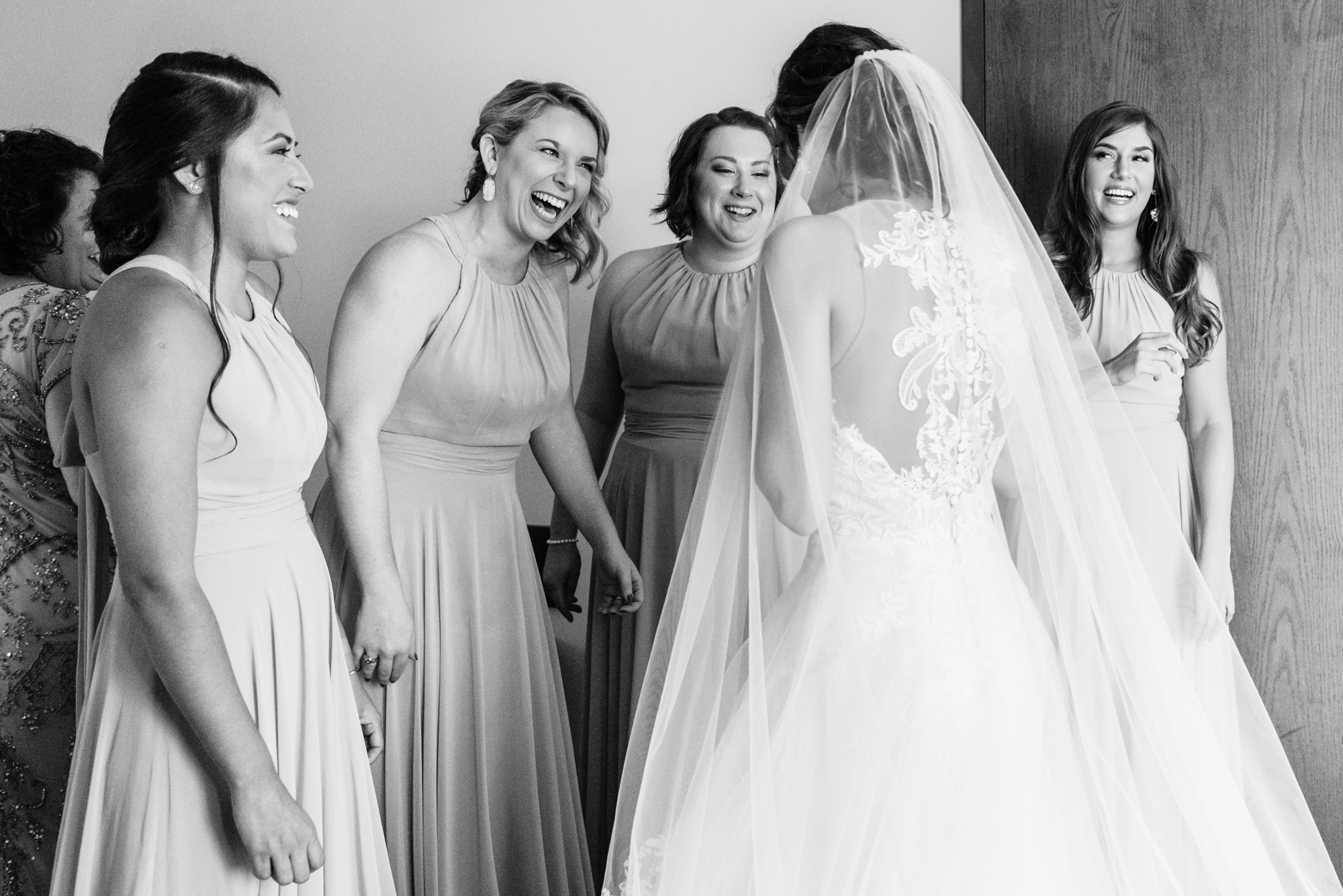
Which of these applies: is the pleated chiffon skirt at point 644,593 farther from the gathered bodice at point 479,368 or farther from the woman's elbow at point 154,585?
the woman's elbow at point 154,585

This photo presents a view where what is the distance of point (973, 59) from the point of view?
2.93 meters

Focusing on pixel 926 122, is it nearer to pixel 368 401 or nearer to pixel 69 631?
pixel 368 401

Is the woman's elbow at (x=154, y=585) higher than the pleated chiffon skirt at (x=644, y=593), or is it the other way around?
the woman's elbow at (x=154, y=585)

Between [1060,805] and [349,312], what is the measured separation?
1.30m

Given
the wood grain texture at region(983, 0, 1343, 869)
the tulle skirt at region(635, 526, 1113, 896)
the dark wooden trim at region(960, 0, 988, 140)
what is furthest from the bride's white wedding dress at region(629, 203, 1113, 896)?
the dark wooden trim at region(960, 0, 988, 140)

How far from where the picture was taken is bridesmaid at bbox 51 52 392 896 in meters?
1.18

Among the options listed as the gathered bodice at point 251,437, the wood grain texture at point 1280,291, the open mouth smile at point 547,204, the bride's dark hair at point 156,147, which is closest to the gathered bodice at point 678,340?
the open mouth smile at point 547,204

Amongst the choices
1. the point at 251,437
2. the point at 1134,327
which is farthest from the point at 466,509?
the point at 1134,327

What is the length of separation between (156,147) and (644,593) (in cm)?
Answer: 130

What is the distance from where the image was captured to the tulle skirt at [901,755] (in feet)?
4.17

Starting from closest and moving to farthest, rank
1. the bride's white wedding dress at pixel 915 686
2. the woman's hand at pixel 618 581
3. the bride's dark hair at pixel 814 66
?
the bride's white wedding dress at pixel 915 686 < the bride's dark hair at pixel 814 66 < the woman's hand at pixel 618 581

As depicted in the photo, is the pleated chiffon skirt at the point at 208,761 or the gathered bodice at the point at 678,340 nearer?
the pleated chiffon skirt at the point at 208,761

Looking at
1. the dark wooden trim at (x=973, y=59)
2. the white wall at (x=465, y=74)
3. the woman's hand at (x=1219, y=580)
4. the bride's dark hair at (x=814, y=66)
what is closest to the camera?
the bride's dark hair at (x=814, y=66)

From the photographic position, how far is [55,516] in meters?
1.88
